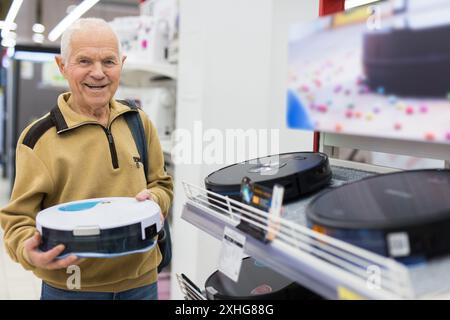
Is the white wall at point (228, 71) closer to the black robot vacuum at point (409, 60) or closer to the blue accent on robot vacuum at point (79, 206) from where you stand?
the blue accent on robot vacuum at point (79, 206)

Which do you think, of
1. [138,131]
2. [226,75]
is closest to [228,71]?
[226,75]

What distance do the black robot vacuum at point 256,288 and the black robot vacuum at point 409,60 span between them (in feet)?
1.82

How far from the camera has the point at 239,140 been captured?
2.76 meters

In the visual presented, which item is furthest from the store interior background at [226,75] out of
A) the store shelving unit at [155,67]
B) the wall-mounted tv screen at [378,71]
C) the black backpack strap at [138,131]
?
the wall-mounted tv screen at [378,71]

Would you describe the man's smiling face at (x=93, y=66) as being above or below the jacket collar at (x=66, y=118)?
above

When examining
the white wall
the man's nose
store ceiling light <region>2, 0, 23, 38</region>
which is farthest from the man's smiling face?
store ceiling light <region>2, 0, 23, 38</region>

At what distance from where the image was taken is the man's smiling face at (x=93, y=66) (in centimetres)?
138

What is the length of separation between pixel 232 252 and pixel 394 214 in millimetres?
383

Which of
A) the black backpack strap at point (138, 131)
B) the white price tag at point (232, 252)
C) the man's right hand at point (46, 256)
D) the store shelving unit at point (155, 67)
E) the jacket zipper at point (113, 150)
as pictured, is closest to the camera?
the white price tag at point (232, 252)

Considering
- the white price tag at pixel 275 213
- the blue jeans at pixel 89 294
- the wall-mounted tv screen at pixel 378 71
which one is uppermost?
the wall-mounted tv screen at pixel 378 71

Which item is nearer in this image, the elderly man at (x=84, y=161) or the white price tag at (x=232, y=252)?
the white price tag at (x=232, y=252)

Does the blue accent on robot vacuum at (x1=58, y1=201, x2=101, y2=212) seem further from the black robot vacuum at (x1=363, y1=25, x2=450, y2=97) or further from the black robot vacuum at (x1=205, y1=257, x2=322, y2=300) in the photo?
the black robot vacuum at (x1=363, y1=25, x2=450, y2=97)
